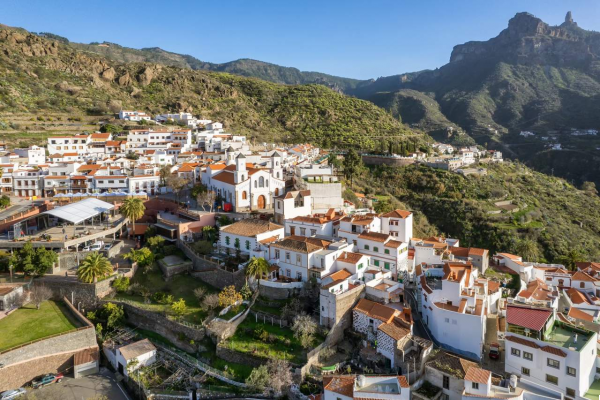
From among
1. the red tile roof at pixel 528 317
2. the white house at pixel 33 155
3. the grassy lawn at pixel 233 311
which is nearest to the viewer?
the red tile roof at pixel 528 317

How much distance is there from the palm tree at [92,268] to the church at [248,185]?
13.7 metres

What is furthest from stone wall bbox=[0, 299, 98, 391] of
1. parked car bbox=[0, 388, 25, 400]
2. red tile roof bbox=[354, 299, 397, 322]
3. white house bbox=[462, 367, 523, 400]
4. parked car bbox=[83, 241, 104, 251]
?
white house bbox=[462, 367, 523, 400]

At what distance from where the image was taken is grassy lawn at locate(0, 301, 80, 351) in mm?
26006

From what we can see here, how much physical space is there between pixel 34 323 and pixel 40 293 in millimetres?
3415

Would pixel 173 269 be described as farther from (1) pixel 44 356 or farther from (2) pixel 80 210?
(2) pixel 80 210

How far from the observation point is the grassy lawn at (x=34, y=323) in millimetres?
26006

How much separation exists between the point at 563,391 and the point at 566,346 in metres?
2.23

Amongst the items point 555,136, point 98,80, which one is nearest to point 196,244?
point 98,80

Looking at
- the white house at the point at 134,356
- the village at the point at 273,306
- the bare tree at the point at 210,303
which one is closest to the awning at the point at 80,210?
the village at the point at 273,306

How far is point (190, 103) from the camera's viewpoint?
320ft

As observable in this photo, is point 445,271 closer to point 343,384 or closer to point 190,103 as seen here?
point 343,384

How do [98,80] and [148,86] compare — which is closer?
[98,80]

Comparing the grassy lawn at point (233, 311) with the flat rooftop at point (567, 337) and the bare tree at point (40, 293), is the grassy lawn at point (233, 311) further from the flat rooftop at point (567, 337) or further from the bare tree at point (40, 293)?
the flat rooftop at point (567, 337)

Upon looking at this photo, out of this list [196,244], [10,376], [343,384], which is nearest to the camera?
[343,384]
